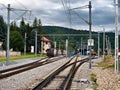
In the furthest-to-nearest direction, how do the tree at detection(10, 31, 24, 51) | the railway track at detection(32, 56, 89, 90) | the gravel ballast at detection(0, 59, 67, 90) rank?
the tree at detection(10, 31, 24, 51)
the gravel ballast at detection(0, 59, 67, 90)
the railway track at detection(32, 56, 89, 90)

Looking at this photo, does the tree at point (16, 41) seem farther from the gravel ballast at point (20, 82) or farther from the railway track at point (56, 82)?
the gravel ballast at point (20, 82)

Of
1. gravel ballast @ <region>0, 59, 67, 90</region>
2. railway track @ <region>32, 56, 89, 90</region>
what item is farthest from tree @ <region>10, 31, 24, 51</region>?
gravel ballast @ <region>0, 59, 67, 90</region>

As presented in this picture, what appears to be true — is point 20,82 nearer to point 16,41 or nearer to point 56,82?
point 56,82

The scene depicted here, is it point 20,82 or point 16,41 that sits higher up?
point 16,41

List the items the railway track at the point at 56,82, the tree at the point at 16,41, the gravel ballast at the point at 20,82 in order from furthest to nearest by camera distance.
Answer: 1. the tree at the point at 16,41
2. the gravel ballast at the point at 20,82
3. the railway track at the point at 56,82

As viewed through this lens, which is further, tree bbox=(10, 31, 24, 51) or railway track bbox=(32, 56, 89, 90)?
tree bbox=(10, 31, 24, 51)

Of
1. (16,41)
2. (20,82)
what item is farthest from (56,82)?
(16,41)

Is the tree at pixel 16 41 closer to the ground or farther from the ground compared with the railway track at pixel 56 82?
farther from the ground

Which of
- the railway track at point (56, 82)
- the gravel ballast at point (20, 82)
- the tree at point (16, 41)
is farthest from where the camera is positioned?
the tree at point (16, 41)

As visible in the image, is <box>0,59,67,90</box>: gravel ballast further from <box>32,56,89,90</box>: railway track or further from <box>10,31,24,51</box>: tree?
<box>10,31,24,51</box>: tree

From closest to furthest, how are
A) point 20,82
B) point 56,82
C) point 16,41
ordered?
point 56,82 → point 20,82 → point 16,41

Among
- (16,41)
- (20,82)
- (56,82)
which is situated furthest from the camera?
(16,41)

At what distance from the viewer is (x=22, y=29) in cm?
14625

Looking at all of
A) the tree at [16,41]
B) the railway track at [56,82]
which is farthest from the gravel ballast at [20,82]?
the tree at [16,41]
